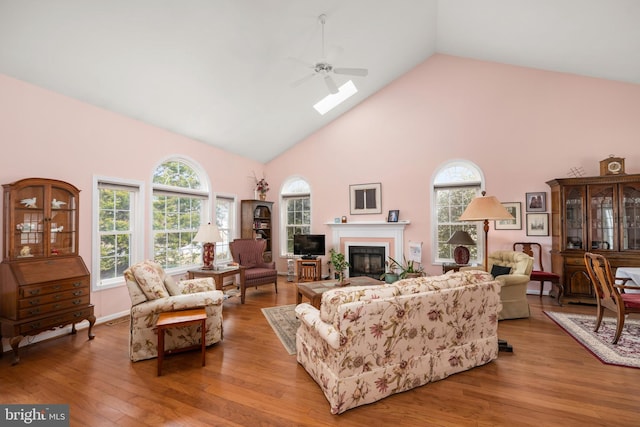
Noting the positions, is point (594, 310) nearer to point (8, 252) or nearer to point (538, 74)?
point (538, 74)

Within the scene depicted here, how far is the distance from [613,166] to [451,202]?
2454 millimetres

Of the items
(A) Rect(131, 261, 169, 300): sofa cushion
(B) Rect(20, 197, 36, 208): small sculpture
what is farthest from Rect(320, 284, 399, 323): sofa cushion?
(B) Rect(20, 197, 36, 208): small sculpture

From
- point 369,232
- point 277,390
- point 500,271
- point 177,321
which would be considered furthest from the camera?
point 369,232

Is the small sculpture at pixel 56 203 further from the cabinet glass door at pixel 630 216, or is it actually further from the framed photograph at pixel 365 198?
the cabinet glass door at pixel 630 216

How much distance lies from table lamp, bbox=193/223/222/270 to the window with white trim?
156 centimetres

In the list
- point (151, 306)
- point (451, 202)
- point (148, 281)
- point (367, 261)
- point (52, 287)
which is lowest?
point (367, 261)

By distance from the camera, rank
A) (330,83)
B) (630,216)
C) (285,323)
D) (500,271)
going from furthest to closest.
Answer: (630,216) → (500,271) → (330,83) → (285,323)

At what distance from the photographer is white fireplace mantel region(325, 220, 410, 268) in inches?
246

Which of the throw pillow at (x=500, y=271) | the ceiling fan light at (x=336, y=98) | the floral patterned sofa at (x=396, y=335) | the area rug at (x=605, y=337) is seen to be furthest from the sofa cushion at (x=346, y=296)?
the ceiling fan light at (x=336, y=98)

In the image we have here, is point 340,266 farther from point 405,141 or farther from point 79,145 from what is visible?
point 79,145

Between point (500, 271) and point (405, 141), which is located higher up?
point (405, 141)

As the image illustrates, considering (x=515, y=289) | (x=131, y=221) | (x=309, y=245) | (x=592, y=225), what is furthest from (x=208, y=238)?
(x=592, y=225)

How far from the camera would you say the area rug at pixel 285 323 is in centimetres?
333

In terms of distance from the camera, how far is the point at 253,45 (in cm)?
405
